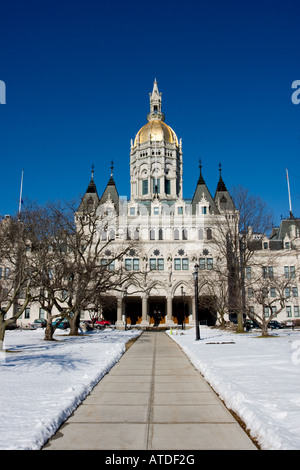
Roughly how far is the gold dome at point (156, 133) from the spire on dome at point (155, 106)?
185 inches

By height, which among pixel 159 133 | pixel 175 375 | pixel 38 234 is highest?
pixel 159 133

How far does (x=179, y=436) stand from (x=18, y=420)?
2714mm

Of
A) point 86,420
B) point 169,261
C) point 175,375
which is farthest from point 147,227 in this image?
point 86,420

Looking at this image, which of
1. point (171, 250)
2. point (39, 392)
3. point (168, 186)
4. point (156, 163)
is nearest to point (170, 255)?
point (171, 250)

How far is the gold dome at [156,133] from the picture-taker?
82.7 metres

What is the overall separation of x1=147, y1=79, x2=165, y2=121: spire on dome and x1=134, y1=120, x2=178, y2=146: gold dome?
15.5 ft

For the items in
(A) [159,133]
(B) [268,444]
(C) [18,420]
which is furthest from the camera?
(A) [159,133]

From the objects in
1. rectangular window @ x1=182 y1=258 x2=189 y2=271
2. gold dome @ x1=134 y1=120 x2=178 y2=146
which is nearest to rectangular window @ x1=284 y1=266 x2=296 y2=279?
rectangular window @ x1=182 y1=258 x2=189 y2=271

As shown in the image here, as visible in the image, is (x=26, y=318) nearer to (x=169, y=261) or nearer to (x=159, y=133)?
(x=169, y=261)

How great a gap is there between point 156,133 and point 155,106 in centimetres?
1423

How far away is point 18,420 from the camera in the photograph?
635 centimetres

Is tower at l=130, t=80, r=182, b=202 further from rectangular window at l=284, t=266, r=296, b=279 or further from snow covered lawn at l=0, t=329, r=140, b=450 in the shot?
snow covered lawn at l=0, t=329, r=140, b=450

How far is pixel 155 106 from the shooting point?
93812 mm

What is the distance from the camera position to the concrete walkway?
558 cm
